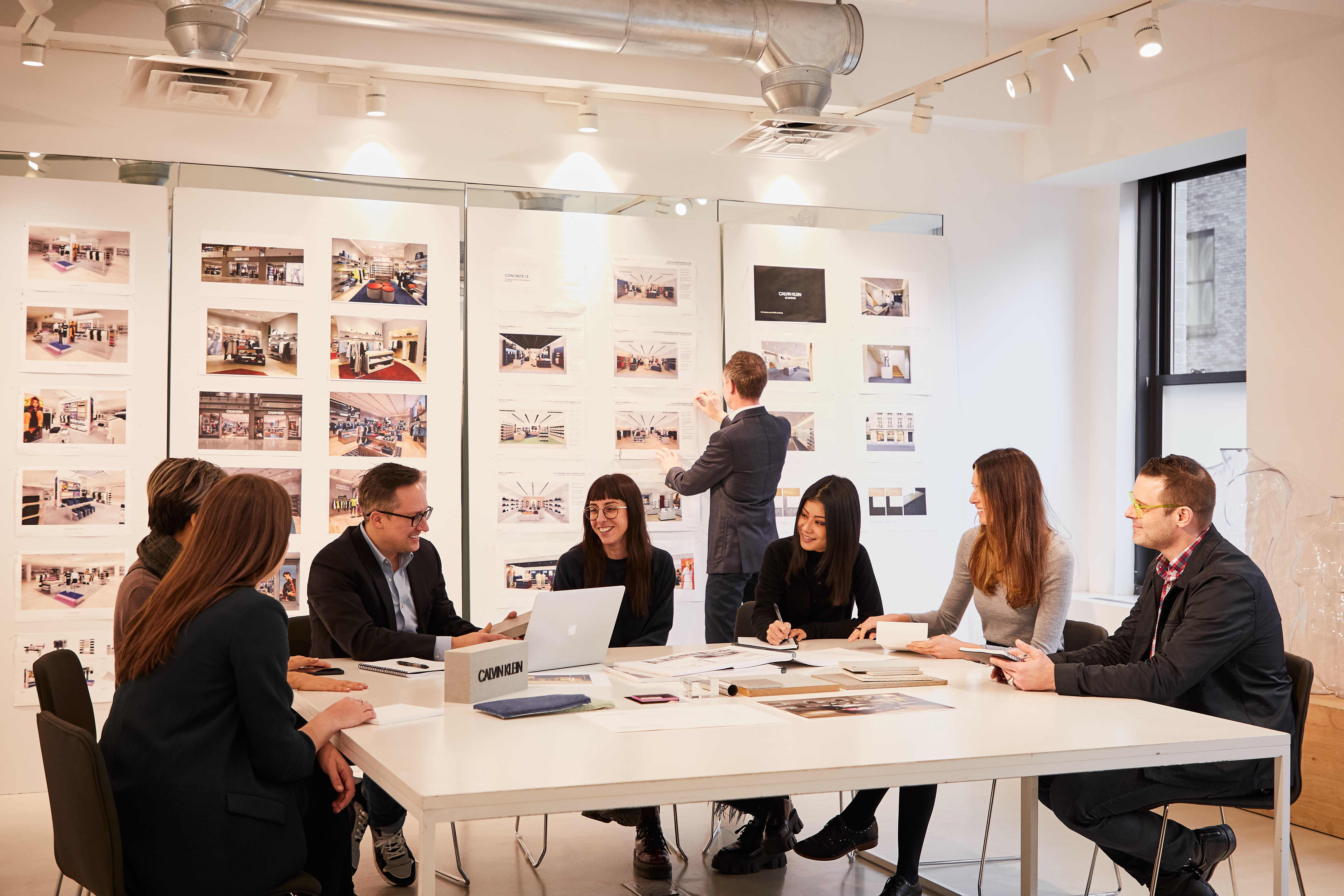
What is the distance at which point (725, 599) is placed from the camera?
560 centimetres

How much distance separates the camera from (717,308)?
6.11 m

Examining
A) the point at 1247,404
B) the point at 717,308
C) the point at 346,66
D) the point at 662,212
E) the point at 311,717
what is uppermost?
the point at 346,66

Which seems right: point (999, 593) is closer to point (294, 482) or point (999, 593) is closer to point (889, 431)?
point (889, 431)

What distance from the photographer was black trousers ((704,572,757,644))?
5566 millimetres

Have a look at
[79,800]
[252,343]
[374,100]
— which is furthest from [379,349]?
[79,800]

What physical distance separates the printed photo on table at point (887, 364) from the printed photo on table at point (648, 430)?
1128 millimetres

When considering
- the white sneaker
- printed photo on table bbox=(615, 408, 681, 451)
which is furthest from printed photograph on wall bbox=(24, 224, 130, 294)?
the white sneaker

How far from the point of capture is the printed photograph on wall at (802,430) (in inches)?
245

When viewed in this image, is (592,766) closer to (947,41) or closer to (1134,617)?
(1134,617)

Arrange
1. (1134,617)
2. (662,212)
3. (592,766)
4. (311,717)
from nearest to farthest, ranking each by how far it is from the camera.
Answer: (592,766) → (311,717) → (1134,617) → (662,212)

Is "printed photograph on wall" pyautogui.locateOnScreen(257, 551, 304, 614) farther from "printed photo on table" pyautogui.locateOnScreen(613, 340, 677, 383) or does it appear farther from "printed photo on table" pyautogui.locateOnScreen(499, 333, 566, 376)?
"printed photo on table" pyautogui.locateOnScreen(613, 340, 677, 383)

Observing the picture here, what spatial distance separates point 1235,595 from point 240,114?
3872mm

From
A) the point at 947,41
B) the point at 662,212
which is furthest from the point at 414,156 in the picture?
the point at 947,41

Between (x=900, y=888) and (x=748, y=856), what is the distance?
626 millimetres
